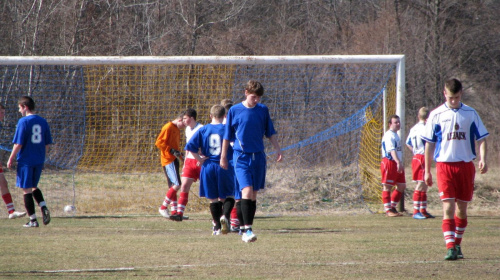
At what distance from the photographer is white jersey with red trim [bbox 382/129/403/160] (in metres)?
10.9

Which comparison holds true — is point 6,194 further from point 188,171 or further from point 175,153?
point 188,171

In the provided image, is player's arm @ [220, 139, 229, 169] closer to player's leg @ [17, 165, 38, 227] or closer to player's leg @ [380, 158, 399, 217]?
player's leg @ [17, 165, 38, 227]

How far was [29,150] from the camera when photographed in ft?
29.9

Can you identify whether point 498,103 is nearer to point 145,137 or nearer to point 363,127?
point 363,127

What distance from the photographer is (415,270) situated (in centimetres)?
543

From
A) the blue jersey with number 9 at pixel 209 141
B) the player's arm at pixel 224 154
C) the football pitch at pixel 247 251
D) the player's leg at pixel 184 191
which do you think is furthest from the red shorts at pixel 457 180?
the player's leg at pixel 184 191

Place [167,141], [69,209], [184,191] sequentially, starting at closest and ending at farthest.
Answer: [184,191]
[167,141]
[69,209]

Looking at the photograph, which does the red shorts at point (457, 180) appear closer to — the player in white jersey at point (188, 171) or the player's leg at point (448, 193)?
the player's leg at point (448, 193)

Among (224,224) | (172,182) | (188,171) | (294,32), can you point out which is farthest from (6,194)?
(294,32)

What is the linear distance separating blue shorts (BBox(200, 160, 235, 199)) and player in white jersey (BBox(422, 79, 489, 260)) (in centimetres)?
283

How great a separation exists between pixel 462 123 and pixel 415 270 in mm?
1683

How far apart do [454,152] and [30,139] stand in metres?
6.26

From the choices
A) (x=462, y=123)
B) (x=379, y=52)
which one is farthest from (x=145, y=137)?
(x=379, y=52)


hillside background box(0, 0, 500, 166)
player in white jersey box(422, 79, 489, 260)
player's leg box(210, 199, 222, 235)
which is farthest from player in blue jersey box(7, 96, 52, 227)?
hillside background box(0, 0, 500, 166)
